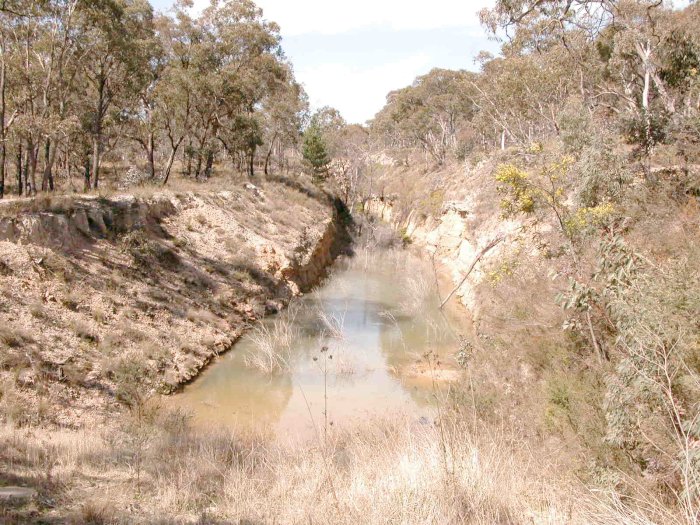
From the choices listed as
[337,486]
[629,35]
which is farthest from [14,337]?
[629,35]

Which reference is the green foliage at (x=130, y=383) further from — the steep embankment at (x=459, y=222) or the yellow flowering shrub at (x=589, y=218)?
the yellow flowering shrub at (x=589, y=218)

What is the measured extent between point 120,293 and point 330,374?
7020 millimetres

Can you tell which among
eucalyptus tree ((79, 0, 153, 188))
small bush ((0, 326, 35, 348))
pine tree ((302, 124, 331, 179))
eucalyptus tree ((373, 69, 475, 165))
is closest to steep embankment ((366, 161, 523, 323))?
eucalyptus tree ((373, 69, 475, 165))

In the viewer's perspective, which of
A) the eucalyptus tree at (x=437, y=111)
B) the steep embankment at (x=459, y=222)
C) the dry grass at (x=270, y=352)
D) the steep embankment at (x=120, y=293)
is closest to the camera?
the steep embankment at (x=120, y=293)

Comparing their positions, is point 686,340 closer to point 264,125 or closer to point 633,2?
point 633,2

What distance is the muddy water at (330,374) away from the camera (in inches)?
471

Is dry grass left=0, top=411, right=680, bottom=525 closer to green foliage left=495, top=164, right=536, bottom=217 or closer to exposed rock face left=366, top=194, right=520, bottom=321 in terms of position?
green foliage left=495, top=164, right=536, bottom=217

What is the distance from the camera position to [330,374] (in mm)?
14664

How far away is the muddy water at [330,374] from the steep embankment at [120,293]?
3.66 feet

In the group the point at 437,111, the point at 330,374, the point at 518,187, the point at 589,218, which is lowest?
the point at 330,374

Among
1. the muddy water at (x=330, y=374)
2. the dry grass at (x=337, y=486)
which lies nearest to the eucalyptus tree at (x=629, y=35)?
the muddy water at (x=330, y=374)

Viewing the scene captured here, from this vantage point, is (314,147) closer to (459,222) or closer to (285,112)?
(285,112)

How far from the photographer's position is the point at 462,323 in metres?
18.9

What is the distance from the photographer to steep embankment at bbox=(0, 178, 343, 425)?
11.2 m
